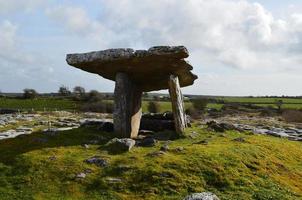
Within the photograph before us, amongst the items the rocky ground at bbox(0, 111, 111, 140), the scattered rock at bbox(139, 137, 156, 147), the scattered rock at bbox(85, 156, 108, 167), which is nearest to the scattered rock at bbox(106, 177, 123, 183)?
the scattered rock at bbox(85, 156, 108, 167)

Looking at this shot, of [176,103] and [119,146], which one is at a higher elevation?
[176,103]

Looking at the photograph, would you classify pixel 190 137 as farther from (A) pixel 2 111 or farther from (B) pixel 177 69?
(A) pixel 2 111

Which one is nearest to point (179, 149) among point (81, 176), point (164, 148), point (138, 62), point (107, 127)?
point (164, 148)

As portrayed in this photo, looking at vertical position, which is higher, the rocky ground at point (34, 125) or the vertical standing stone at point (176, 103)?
the vertical standing stone at point (176, 103)

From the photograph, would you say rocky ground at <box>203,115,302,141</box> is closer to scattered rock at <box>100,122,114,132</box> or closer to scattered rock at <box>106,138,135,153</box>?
scattered rock at <box>100,122,114,132</box>

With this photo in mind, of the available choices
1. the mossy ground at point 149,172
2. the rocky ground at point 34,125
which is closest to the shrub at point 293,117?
the rocky ground at point 34,125

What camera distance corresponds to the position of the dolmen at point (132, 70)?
902 inches

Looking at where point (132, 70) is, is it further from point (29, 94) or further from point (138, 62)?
point (29, 94)

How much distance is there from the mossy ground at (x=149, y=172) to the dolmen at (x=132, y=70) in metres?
3.27

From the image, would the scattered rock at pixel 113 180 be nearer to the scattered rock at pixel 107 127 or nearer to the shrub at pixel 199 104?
the scattered rock at pixel 107 127

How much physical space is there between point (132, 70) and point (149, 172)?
902 cm

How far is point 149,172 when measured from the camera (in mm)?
17609

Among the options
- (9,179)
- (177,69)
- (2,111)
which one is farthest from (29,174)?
(2,111)

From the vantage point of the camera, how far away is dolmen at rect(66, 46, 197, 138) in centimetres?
2291
